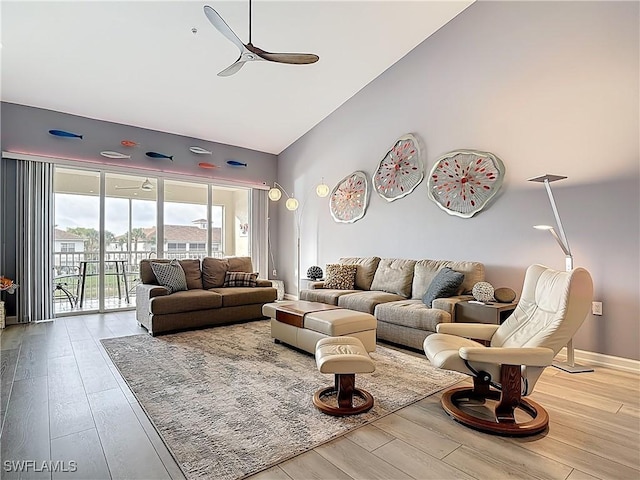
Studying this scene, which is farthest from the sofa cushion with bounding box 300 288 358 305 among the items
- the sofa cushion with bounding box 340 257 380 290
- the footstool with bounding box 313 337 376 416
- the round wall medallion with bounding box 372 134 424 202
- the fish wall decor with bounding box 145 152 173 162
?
the fish wall decor with bounding box 145 152 173 162

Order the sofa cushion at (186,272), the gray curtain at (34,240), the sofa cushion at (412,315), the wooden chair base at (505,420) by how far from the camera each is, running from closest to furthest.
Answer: the wooden chair base at (505,420), the sofa cushion at (412,315), the sofa cushion at (186,272), the gray curtain at (34,240)

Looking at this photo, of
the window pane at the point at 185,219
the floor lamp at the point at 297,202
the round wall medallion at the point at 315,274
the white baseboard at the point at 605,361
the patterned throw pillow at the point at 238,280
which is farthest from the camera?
the window pane at the point at 185,219

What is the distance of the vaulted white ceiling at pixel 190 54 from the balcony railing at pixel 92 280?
2180 mm

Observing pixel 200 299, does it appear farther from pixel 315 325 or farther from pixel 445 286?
pixel 445 286

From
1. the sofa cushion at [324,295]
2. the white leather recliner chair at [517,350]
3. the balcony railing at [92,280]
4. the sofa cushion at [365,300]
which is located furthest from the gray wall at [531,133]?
the balcony railing at [92,280]

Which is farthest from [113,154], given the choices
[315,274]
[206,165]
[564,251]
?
[564,251]

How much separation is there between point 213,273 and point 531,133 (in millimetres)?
4485

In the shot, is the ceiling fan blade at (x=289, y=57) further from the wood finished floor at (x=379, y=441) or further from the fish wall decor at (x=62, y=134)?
the fish wall decor at (x=62, y=134)

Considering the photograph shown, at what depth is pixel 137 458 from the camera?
6.24 feet

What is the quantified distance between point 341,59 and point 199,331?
4.11 m

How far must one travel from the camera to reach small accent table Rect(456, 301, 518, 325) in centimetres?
354

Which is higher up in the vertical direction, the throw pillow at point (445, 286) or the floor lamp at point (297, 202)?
the floor lamp at point (297, 202)

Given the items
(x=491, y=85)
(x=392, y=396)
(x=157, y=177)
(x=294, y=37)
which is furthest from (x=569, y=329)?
(x=157, y=177)

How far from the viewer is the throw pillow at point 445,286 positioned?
395 cm
